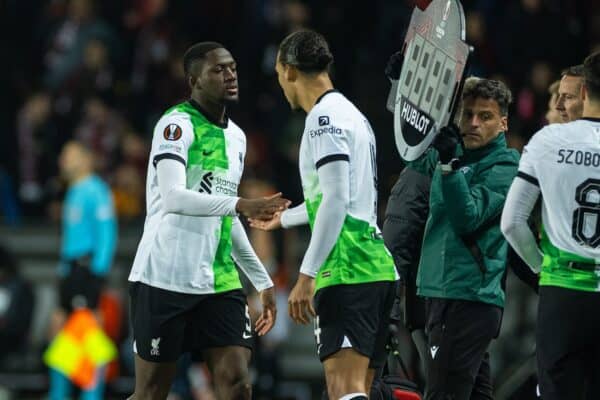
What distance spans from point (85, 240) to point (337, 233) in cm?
714

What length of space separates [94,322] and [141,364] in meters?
5.93

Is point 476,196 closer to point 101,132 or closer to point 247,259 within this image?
point 247,259

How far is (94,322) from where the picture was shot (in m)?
13.5

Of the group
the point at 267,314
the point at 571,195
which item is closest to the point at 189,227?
the point at 267,314

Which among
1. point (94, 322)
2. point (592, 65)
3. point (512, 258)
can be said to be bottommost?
point (94, 322)

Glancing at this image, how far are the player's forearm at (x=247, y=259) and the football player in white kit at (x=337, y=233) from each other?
0.89 m

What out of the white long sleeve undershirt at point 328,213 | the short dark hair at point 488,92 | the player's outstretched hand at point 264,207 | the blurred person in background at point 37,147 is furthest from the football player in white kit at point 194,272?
the blurred person in background at point 37,147

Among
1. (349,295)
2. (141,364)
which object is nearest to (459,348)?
(349,295)

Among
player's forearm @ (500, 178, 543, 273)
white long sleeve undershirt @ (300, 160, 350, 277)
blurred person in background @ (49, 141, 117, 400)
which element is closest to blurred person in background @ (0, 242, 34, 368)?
blurred person in background @ (49, 141, 117, 400)

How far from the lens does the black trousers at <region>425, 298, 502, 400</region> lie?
748cm

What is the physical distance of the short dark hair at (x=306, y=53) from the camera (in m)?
7.05

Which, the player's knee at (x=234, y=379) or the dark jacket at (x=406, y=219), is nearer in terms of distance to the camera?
the player's knee at (x=234, y=379)

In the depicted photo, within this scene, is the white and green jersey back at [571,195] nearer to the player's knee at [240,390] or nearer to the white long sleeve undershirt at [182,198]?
the white long sleeve undershirt at [182,198]

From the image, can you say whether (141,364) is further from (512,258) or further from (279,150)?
(279,150)
